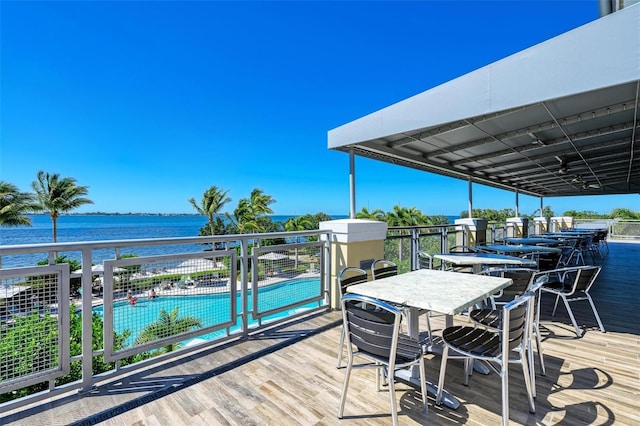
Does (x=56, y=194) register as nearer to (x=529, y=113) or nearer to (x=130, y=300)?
(x=130, y=300)

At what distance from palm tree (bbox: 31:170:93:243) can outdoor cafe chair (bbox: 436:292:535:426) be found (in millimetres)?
27654

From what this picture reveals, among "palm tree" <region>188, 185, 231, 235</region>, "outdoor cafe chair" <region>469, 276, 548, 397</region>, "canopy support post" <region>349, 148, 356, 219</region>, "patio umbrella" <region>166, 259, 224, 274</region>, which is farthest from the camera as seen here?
"palm tree" <region>188, 185, 231, 235</region>

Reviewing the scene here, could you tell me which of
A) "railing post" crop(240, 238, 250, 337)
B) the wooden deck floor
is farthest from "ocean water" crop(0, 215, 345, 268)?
the wooden deck floor

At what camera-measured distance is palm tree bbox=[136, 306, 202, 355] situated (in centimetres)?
271

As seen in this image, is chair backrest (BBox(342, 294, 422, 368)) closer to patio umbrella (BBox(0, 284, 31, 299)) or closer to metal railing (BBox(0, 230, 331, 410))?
metal railing (BBox(0, 230, 331, 410))

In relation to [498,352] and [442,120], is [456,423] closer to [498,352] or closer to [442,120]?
[498,352]

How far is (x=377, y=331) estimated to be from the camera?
67.7 inches

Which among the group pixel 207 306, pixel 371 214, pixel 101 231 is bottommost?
pixel 101 231

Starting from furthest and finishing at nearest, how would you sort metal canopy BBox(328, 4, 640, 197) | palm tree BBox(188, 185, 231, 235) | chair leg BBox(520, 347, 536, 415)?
palm tree BBox(188, 185, 231, 235) → metal canopy BBox(328, 4, 640, 197) → chair leg BBox(520, 347, 536, 415)

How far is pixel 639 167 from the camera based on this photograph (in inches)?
352

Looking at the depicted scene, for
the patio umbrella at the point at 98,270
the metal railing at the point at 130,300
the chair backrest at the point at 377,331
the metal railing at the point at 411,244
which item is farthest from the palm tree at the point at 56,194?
the chair backrest at the point at 377,331

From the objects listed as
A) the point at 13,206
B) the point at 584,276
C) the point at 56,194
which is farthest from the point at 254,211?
the point at 584,276

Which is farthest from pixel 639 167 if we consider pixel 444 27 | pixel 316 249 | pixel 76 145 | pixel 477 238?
pixel 76 145

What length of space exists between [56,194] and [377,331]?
28970 mm
